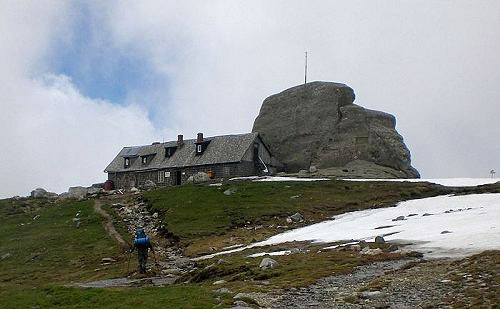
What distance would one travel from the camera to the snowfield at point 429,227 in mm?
26203

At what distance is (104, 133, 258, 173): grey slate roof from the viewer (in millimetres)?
90188

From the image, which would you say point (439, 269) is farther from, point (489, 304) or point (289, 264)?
point (289, 264)

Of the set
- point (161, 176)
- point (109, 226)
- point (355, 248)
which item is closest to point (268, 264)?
point (355, 248)

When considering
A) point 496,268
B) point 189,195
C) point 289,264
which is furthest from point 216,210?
point 496,268

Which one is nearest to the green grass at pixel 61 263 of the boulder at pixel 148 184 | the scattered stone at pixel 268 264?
the scattered stone at pixel 268 264

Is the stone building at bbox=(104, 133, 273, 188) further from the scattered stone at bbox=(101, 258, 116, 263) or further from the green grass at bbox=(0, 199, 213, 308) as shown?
the scattered stone at bbox=(101, 258, 116, 263)

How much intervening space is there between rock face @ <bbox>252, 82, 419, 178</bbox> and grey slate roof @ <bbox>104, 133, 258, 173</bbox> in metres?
7.07

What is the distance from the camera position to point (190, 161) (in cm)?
9325

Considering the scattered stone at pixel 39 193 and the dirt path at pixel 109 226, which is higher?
the scattered stone at pixel 39 193

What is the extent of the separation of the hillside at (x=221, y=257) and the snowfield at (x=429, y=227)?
2.04 m

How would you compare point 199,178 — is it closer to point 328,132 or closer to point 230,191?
point 230,191

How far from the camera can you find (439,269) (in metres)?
21.0

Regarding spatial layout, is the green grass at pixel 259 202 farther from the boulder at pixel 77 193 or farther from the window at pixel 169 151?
the window at pixel 169 151

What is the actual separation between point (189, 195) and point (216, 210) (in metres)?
9.82
